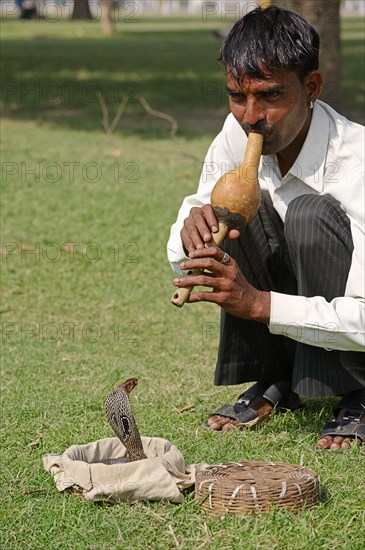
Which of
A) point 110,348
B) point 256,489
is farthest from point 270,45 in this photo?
point 110,348

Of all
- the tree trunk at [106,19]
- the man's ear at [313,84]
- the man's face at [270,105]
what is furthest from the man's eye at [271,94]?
the tree trunk at [106,19]

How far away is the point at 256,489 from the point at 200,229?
88 centimetres

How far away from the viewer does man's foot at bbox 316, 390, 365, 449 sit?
383cm

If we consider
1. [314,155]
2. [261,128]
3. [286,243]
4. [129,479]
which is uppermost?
[261,128]

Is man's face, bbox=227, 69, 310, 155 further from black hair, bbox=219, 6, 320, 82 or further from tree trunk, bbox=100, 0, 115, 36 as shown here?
tree trunk, bbox=100, 0, 115, 36

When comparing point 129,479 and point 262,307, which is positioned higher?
point 262,307

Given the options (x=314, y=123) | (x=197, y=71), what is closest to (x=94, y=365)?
(x=314, y=123)

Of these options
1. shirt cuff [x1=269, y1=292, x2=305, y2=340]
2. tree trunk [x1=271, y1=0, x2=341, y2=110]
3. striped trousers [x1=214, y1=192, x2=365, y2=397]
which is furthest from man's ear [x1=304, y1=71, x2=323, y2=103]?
tree trunk [x1=271, y1=0, x2=341, y2=110]

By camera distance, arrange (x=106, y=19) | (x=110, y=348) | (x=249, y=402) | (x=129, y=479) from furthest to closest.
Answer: (x=106, y=19) → (x=110, y=348) → (x=249, y=402) → (x=129, y=479)

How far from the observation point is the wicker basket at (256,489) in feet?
10.2

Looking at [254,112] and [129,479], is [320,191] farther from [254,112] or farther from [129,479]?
[129,479]

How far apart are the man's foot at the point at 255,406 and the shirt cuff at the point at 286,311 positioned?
640 millimetres

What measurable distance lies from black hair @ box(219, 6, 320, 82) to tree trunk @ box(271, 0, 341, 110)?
24.5 feet

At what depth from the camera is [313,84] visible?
3.71m
